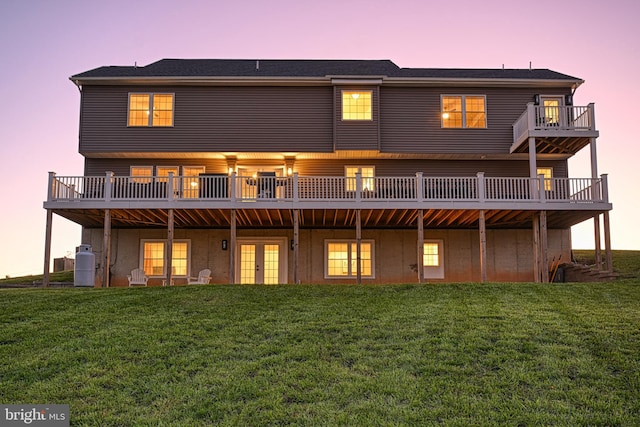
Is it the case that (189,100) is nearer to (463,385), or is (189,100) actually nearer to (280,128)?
(280,128)

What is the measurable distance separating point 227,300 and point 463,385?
22.8 feet

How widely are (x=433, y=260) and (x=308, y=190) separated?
5.74 meters

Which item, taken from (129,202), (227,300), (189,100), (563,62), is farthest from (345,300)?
(563,62)

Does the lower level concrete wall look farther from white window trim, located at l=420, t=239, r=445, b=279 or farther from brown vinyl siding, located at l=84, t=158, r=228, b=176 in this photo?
brown vinyl siding, located at l=84, t=158, r=228, b=176

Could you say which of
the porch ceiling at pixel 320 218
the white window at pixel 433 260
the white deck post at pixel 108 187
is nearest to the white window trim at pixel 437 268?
the white window at pixel 433 260

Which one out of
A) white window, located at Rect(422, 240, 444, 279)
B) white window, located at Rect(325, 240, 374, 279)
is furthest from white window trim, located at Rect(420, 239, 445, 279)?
white window, located at Rect(325, 240, 374, 279)

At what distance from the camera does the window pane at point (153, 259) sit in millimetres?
20984

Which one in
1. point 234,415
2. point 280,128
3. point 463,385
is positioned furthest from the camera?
point 280,128

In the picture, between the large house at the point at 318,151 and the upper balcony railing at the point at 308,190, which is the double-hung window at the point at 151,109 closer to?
the large house at the point at 318,151

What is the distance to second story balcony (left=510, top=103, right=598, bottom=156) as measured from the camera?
1888 centimetres

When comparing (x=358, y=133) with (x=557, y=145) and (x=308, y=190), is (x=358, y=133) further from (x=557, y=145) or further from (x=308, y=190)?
(x=557, y=145)

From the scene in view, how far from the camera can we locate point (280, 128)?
20.9 m

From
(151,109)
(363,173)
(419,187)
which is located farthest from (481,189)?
(151,109)

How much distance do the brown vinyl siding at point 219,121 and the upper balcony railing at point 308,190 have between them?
2090 millimetres
